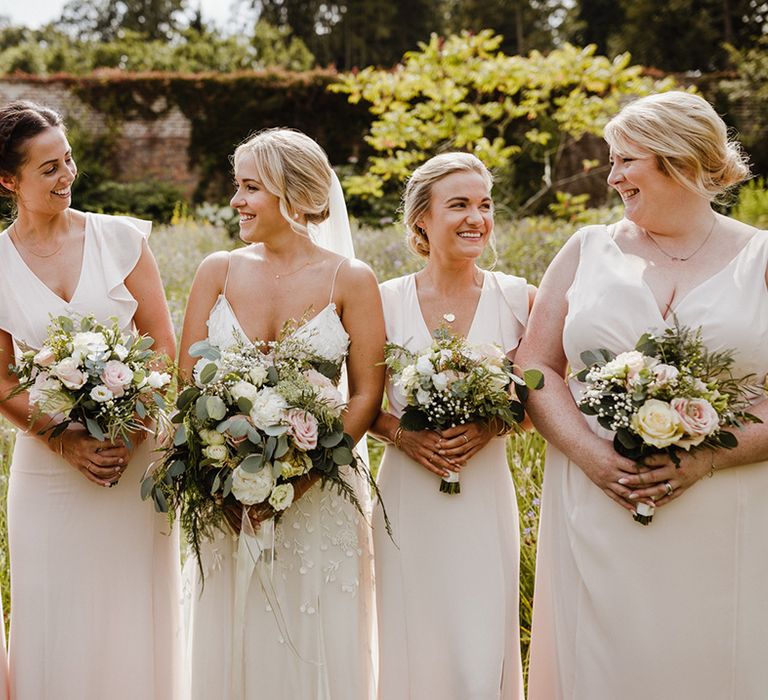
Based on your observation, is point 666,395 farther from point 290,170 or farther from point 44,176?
point 44,176

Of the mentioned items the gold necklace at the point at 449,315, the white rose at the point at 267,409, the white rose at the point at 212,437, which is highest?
the gold necklace at the point at 449,315

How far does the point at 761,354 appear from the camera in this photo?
3.28m

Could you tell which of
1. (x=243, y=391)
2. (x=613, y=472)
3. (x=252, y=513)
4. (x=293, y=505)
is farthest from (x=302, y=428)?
(x=613, y=472)

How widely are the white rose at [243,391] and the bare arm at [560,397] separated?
3.93 feet

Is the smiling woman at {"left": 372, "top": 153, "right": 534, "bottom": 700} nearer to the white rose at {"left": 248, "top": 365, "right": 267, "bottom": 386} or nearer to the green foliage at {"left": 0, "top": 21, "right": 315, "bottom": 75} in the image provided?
the white rose at {"left": 248, "top": 365, "right": 267, "bottom": 386}

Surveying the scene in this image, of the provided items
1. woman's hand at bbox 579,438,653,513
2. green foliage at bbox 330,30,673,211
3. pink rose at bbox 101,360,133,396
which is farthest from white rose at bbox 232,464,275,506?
green foliage at bbox 330,30,673,211

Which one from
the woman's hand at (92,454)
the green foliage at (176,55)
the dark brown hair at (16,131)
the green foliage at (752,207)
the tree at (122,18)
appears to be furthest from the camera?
the tree at (122,18)

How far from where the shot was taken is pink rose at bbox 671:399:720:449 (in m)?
2.97

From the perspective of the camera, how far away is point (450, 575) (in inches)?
148

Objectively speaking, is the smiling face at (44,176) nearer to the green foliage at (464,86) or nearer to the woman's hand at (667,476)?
the woman's hand at (667,476)

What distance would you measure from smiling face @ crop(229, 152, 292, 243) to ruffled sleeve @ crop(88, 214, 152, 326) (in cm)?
53

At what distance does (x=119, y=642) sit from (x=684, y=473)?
258 cm

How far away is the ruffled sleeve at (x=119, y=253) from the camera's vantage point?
3.89 m

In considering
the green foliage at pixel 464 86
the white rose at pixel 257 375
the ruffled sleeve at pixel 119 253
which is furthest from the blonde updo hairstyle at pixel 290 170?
the green foliage at pixel 464 86
